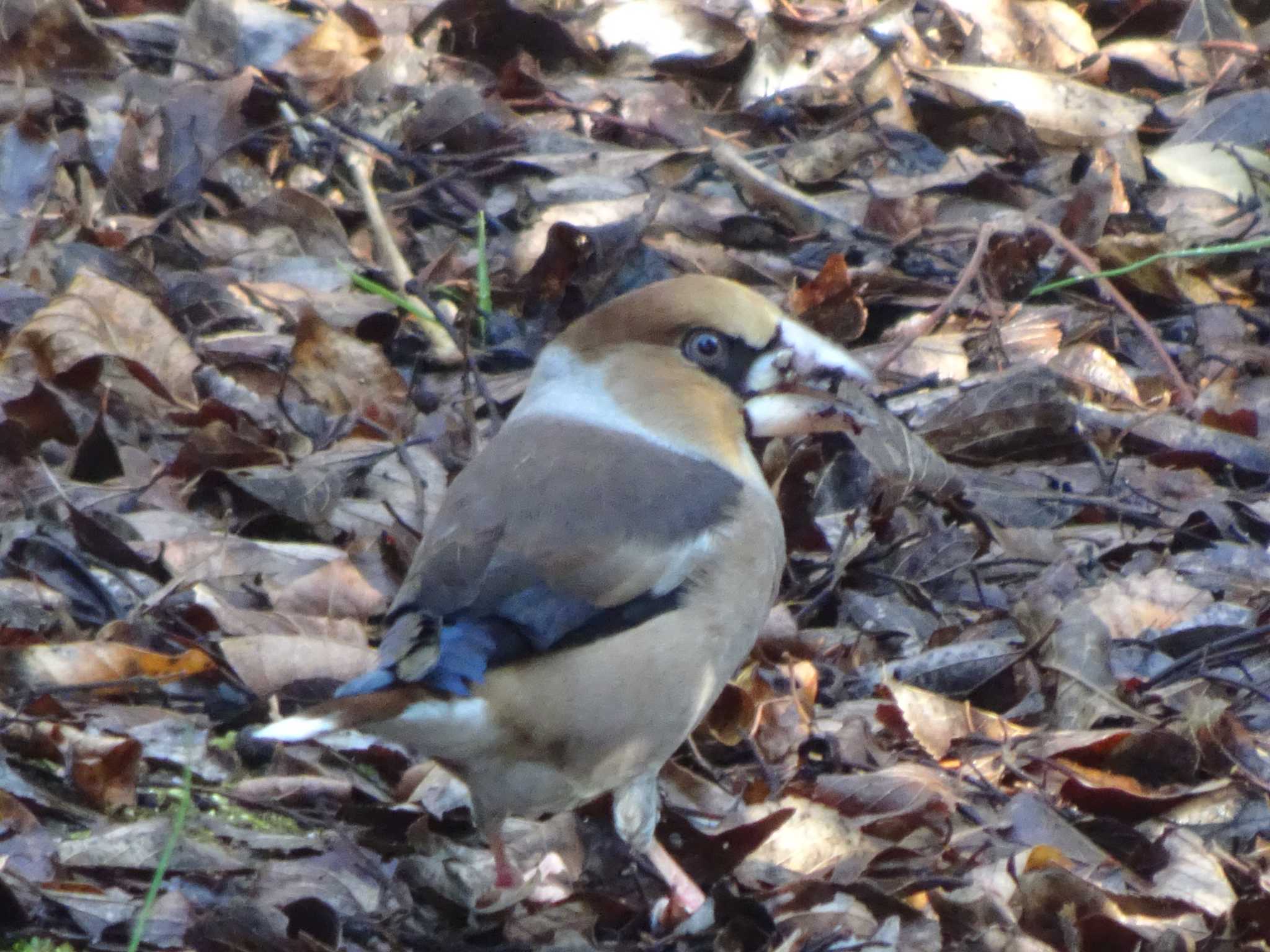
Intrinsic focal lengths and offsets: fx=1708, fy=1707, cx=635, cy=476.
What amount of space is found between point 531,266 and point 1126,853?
2.67 meters

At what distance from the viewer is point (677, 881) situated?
3.54m

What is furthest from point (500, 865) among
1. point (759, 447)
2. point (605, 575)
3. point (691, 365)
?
point (759, 447)

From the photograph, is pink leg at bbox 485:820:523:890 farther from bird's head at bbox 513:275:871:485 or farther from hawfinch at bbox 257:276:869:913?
bird's head at bbox 513:275:871:485

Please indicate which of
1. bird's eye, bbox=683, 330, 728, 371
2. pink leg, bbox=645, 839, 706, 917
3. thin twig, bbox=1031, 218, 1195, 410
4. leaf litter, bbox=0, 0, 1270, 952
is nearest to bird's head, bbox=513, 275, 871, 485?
bird's eye, bbox=683, 330, 728, 371

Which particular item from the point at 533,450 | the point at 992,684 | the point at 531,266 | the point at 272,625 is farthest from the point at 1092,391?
the point at 272,625

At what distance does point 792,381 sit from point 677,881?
49.3 inches

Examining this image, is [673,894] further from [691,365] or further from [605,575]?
[691,365]

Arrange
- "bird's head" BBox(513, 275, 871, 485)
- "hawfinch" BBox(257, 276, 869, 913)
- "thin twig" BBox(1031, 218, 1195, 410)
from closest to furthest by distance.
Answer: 1. "hawfinch" BBox(257, 276, 869, 913)
2. "bird's head" BBox(513, 275, 871, 485)
3. "thin twig" BBox(1031, 218, 1195, 410)

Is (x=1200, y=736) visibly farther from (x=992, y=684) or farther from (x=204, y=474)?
(x=204, y=474)

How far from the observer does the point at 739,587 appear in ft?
12.0

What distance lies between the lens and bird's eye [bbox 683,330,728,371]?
13.2ft

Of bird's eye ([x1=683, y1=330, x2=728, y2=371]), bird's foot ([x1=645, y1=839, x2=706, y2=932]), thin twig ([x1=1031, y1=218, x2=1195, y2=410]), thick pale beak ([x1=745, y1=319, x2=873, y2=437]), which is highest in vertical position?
bird's eye ([x1=683, y1=330, x2=728, y2=371])

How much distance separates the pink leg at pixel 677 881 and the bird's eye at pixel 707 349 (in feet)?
3.74

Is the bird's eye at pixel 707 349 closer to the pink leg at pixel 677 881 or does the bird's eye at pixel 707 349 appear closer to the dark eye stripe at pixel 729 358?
the dark eye stripe at pixel 729 358
